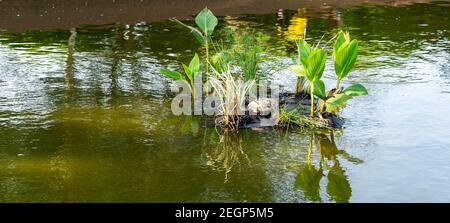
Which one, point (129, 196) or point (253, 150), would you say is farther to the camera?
point (253, 150)

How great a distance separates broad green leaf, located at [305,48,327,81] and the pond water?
0.69 m

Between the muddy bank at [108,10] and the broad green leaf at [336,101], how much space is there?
27.6 ft

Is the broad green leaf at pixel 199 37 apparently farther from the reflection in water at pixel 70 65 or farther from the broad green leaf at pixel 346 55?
the broad green leaf at pixel 346 55

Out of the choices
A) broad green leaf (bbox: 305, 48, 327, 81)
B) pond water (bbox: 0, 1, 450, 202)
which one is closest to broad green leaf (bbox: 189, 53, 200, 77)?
pond water (bbox: 0, 1, 450, 202)

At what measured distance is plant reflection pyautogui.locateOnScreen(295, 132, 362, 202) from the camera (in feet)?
21.0

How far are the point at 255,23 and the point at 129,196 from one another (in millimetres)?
9942

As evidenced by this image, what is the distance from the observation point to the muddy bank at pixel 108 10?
624 inches

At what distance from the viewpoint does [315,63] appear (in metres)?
8.07

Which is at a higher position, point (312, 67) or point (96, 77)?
point (312, 67)

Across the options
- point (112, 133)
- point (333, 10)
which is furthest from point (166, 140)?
point (333, 10)

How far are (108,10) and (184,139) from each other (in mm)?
9861

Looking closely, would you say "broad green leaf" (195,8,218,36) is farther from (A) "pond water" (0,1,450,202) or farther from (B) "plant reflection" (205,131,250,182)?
(B) "plant reflection" (205,131,250,182)
